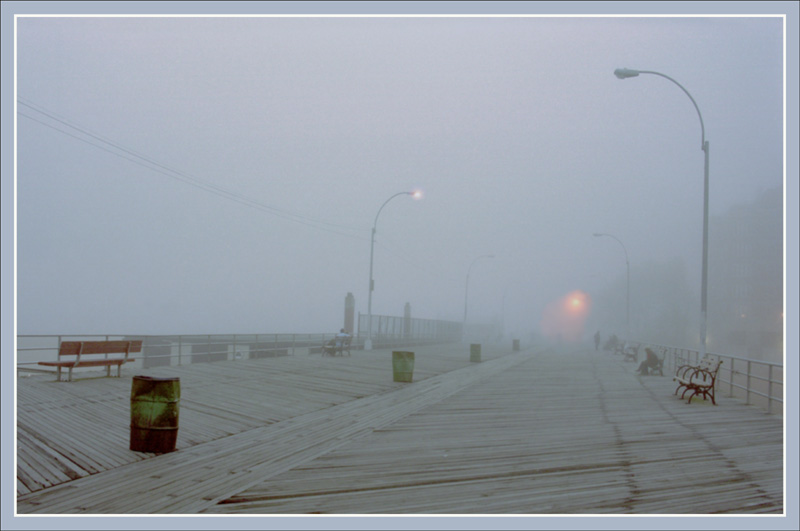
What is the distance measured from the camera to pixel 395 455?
7469mm

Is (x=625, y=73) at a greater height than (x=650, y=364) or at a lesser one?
greater

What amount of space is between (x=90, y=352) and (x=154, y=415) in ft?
26.3

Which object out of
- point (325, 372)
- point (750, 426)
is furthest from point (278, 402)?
point (750, 426)

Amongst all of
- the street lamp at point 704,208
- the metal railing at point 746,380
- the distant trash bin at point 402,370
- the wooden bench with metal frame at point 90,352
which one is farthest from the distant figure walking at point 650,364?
the wooden bench with metal frame at point 90,352

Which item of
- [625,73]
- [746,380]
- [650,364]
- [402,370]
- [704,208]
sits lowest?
[746,380]

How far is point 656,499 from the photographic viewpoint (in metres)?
5.64

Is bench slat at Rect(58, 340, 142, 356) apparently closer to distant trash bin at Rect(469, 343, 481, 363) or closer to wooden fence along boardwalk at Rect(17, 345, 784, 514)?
wooden fence along boardwalk at Rect(17, 345, 784, 514)

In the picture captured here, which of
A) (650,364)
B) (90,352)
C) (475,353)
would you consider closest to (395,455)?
(90,352)

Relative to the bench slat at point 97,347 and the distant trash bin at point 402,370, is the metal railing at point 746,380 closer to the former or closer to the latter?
the distant trash bin at point 402,370

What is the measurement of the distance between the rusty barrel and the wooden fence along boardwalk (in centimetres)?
22

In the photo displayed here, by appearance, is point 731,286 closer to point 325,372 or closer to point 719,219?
point 719,219

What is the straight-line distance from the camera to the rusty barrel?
7328 millimetres

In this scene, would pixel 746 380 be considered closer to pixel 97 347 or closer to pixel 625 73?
pixel 625 73

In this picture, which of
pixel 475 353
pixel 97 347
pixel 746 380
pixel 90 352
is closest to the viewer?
pixel 90 352
